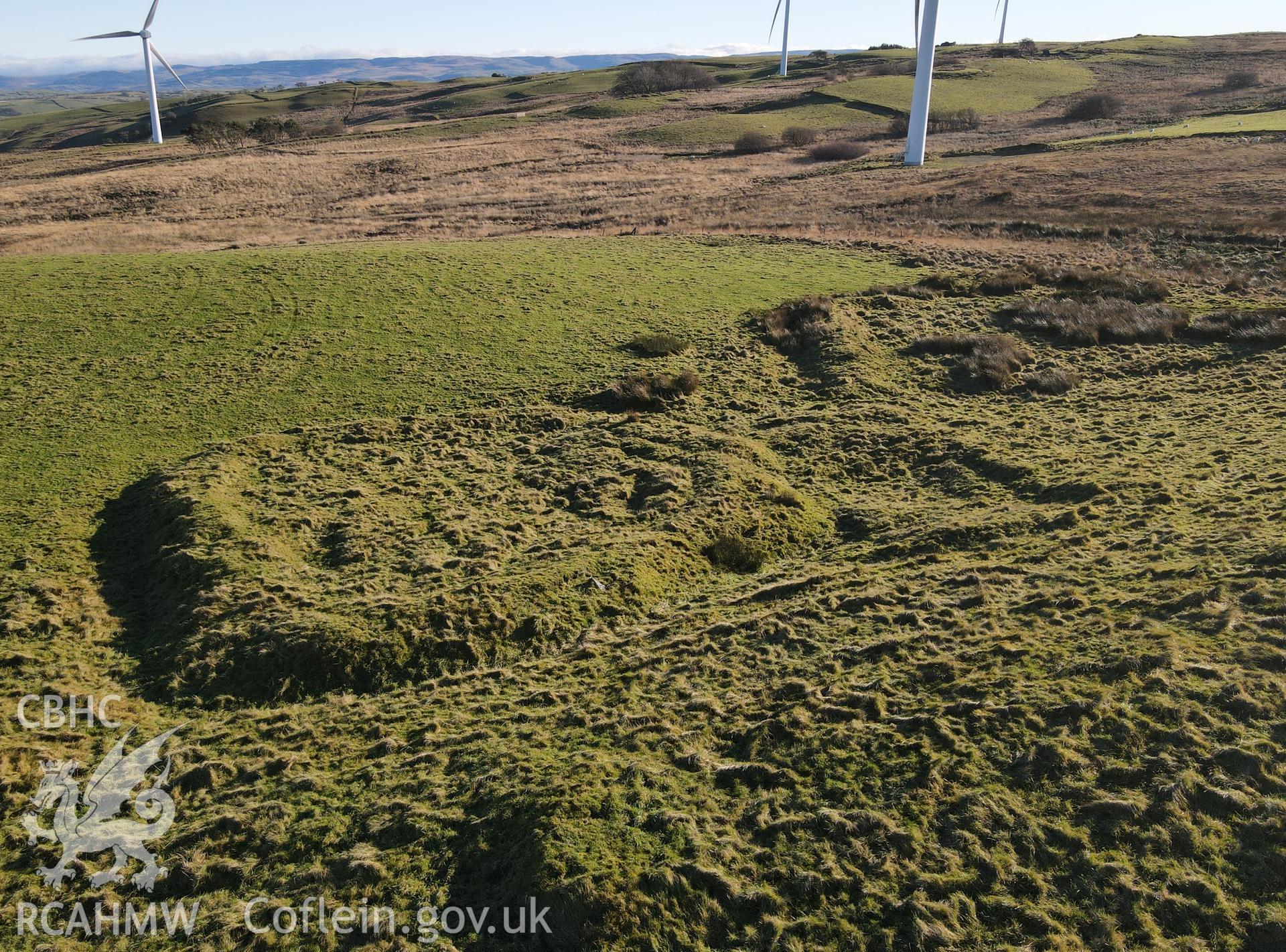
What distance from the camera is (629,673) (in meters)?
10.7

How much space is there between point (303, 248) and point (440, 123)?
8112cm

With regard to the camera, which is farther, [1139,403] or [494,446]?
[1139,403]

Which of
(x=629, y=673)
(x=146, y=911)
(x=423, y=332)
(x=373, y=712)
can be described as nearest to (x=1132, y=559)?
(x=629, y=673)

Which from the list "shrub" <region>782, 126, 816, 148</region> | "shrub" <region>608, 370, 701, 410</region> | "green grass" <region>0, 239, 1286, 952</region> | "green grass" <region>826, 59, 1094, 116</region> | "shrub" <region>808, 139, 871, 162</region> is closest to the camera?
"green grass" <region>0, 239, 1286, 952</region>

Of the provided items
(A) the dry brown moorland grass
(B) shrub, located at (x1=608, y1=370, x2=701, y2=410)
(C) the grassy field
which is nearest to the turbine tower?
(A) the dry brown moorland grass

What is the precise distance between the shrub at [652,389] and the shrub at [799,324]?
382cm

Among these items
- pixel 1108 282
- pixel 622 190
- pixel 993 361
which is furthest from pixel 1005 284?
pixel 622 190

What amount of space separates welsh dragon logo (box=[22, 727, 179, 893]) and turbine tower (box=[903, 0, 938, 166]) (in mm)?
64707

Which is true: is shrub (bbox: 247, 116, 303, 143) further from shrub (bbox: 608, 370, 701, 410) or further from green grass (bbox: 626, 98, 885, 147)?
shrub (bbox: 608, 370, 701, 410)

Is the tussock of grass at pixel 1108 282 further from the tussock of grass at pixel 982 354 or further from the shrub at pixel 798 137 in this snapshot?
the shrub at pixel 798 137

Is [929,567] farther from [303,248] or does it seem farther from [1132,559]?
[303,248]

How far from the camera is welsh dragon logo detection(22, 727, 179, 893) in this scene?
7.77 meters

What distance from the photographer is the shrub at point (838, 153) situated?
71250mm

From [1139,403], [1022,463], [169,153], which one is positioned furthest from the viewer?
[169,153]
